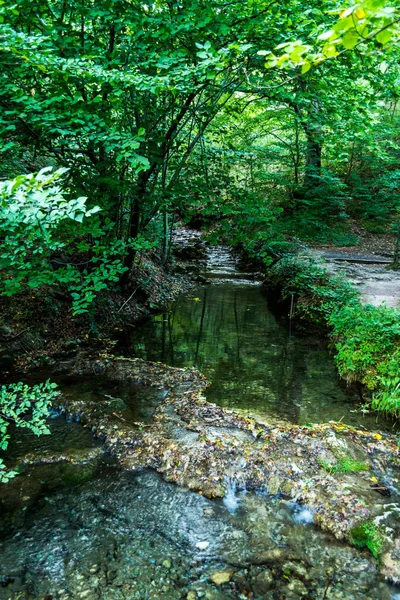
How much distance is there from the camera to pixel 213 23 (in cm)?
536

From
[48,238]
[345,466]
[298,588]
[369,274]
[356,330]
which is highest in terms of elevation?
[48,238]

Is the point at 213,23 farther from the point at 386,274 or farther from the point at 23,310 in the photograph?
the point at 386,274

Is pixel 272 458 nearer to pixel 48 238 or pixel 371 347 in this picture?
pixel 371 347

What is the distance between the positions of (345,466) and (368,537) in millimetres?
871

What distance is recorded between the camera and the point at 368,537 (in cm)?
332

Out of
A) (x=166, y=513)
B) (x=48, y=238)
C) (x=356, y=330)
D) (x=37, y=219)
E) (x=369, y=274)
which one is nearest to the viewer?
(x=37, y=219)

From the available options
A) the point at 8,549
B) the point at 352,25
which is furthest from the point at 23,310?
the point at 352,25

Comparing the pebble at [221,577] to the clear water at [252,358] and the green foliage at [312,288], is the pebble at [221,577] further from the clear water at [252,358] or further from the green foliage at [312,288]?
the green foliage at [312,288]

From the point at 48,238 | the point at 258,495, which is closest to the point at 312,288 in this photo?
the point at 258,495

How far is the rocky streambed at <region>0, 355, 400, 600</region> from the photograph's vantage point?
9.79ft

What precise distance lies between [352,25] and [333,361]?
6.43 meters

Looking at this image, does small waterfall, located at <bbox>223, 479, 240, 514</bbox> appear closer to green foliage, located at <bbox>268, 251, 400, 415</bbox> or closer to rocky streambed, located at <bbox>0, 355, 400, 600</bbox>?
rocky streambed, located at <bbox>0, 355, 400, 600</bbox>

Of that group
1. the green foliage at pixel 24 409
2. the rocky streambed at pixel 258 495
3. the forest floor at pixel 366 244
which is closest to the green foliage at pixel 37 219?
the green foliage at pixel 24 409

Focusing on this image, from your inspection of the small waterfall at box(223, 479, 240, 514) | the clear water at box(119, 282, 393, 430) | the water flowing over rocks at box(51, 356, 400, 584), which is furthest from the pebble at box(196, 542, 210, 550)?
the clear water at box(119, 282, 393, 430)
